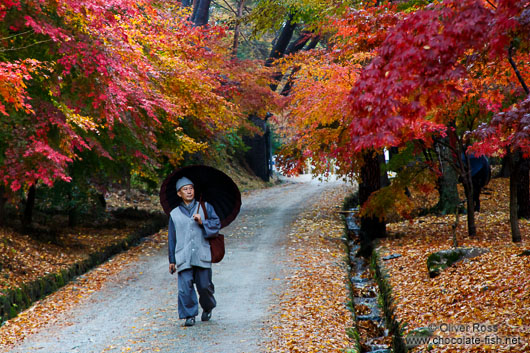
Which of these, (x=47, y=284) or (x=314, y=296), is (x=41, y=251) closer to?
(x=47, y=284)

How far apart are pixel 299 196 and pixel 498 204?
9.37 metres

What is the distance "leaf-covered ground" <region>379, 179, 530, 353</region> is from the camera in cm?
535

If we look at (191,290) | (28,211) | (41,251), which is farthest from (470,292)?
(28,211)

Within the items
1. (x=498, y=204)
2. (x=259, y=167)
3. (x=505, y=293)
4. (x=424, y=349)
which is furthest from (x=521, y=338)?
(x=259, y=167)

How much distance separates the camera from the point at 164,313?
313 inches

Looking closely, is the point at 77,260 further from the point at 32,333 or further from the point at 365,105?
the point at 365,105

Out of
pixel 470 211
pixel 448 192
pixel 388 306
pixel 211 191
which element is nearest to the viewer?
pixel 211 191

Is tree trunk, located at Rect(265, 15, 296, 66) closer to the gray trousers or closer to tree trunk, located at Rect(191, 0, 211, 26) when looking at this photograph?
tree trunk, located at Rect(191, 0, 211, 26)

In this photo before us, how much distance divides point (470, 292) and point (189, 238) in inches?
143

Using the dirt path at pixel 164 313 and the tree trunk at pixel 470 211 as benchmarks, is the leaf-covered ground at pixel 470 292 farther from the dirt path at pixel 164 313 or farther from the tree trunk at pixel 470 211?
the dirt path at pixel 164 313

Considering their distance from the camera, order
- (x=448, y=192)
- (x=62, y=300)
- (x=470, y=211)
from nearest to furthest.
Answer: (x=62, y=300) → (x=470, y=211) → (x=448, y=192)

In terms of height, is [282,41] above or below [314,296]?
above

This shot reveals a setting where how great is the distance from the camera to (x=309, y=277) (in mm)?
9766

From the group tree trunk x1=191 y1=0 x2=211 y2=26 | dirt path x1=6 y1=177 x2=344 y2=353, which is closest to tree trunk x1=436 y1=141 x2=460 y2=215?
dirt path x1=6 y1=177 x2=344 y2=353
